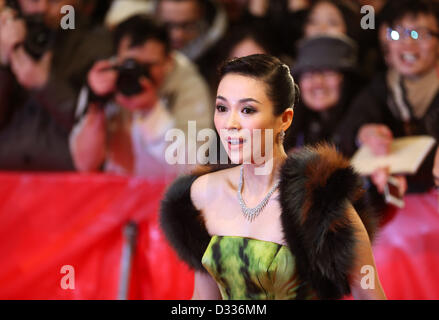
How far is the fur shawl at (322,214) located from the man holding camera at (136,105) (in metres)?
1.23

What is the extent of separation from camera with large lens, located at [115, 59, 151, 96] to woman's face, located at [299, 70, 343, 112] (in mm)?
667

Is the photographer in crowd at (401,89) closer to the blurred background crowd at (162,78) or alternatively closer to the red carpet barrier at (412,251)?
the blurred background crowd at (162,78)

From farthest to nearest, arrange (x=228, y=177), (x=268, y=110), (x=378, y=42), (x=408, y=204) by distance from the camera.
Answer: (x=378, y=42) < (x=408, y=204) < (x=228, y=177) < (x=268, y=110)

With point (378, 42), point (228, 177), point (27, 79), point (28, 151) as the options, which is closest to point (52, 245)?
point (28, 151)

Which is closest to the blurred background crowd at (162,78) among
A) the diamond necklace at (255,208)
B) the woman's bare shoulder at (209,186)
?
the woman's bare shoulder at (209,186)

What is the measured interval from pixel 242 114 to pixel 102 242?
1.09 m

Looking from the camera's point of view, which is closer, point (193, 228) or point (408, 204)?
point (193, 228)

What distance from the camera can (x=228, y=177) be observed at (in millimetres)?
1491

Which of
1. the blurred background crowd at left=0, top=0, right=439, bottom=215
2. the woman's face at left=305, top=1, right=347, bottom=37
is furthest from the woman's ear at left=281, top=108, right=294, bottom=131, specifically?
the woman's face at left=305, top=1, right=347, bottom=37

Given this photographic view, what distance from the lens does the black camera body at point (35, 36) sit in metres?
2.72

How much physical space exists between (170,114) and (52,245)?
736 mm

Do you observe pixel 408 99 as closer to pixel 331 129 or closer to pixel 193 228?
pixel 331 129
